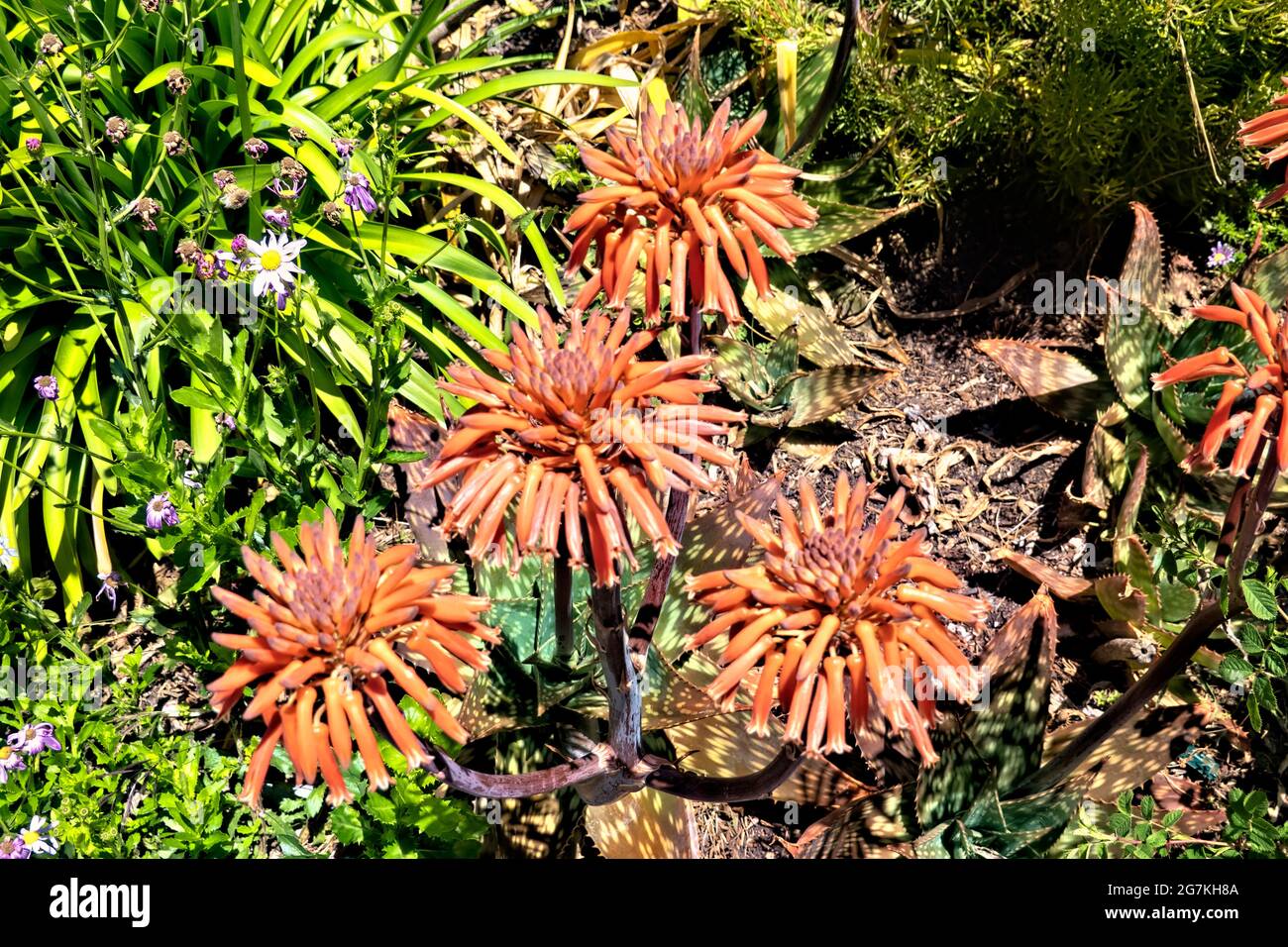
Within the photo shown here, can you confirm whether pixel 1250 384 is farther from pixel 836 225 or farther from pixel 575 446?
pixel 836 225

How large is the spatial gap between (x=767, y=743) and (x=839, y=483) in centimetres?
128

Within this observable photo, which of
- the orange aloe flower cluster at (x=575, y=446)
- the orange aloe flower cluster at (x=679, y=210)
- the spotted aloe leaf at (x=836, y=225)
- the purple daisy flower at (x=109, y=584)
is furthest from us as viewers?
the spotted aloe leaf at (x=836, y=225)

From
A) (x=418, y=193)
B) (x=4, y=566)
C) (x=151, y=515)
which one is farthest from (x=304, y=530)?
(x=418, y=193)

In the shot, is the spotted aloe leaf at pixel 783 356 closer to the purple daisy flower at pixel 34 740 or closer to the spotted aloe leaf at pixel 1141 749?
the spotted aloe leaf at pixel 1141 749

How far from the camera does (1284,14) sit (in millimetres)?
4441

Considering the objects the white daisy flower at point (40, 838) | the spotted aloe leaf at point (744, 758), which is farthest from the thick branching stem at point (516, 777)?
the white daisy flower at point (40, 838)

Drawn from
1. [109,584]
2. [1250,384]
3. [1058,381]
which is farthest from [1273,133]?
[109,584]

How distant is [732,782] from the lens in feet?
9.25

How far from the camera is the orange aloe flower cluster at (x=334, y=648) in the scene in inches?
83.1

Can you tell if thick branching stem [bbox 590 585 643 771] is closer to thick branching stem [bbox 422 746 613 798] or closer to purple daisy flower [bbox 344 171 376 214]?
thick branching stem [bbox 422 746 613 798]

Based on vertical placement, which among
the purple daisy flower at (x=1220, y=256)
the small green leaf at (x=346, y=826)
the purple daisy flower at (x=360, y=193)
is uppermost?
the purple daisy flower at (x=360, y=193)

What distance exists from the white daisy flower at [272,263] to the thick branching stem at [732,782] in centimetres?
204

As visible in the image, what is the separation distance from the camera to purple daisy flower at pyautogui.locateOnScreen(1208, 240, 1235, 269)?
15.2 ft

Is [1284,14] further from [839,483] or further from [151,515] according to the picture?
[151,515]
